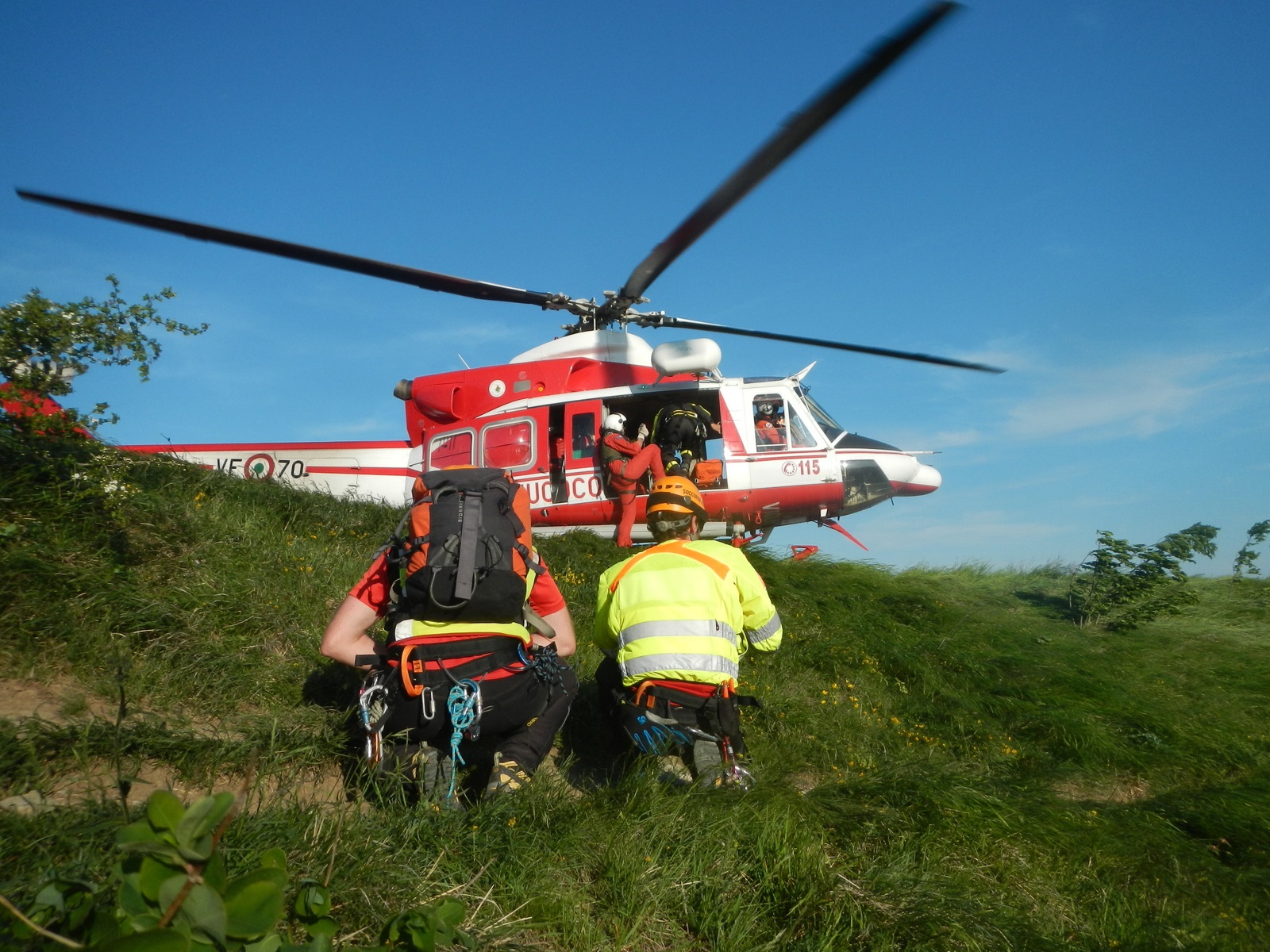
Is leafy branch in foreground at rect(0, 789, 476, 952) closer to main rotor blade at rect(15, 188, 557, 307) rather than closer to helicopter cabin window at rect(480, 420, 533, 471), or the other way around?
main rotor blade at rect(15, 188, 557, 307)

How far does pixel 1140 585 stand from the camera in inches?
382

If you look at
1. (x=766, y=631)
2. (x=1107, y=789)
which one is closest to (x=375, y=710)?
(x=766, y=631)

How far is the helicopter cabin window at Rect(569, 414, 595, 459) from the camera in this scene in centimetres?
988

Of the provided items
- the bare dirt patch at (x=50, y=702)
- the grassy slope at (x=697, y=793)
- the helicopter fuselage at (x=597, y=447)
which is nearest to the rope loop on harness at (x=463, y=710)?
the grassy slope at (x=697, y=793)

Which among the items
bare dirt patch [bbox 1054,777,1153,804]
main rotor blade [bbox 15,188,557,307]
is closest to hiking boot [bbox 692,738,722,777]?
bare dirt patch [bbox 1054,777,1153,804]

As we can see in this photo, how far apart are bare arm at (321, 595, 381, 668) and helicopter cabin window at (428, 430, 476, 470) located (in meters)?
6.61

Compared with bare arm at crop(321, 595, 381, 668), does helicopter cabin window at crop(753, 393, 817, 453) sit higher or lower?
higher

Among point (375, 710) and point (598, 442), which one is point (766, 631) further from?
point (598, 442)

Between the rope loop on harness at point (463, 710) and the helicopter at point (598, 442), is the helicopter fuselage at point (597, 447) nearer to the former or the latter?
the helicopter at point (598, 442)

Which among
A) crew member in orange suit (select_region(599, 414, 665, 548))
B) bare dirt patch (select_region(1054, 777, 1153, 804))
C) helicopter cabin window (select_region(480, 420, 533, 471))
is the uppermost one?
helicopter cabin window (select_region(480, 420, 533, 471))

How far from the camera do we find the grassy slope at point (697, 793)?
2631 mm

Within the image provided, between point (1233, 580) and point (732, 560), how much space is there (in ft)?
42.1

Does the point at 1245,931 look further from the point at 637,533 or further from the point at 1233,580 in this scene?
the point at 1233,580

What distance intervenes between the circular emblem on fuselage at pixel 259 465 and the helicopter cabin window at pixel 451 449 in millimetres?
Result: 2150
